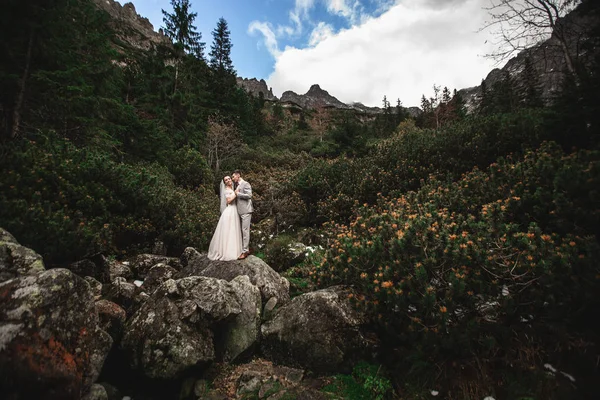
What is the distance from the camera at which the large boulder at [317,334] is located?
3908 millimetres

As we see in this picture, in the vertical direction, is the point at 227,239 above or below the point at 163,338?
above

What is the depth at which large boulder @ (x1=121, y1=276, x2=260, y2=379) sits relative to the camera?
11.8 feet

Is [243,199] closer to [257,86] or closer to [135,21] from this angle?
[135,21]

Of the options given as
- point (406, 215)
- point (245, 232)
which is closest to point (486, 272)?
point (406, 215)

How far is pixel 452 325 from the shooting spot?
339cm

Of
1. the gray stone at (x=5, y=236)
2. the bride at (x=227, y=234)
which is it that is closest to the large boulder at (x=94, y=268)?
the gray stone at (x=5, y=236)

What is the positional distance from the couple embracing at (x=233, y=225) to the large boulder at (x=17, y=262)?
3.29 meters

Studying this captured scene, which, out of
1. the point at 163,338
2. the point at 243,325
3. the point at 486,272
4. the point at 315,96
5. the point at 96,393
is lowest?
the point at 96,393

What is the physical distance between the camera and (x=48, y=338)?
8.98 feet

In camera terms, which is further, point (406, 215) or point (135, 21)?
point (135, 21)

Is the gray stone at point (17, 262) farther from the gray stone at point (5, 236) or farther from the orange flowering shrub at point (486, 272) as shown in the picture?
the orange flowering shrub at point (486, 272)

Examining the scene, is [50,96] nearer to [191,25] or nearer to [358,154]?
[358,154]

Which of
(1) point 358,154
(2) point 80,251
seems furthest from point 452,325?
(1) point 358,154

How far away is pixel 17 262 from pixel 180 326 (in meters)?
→ 2.45
